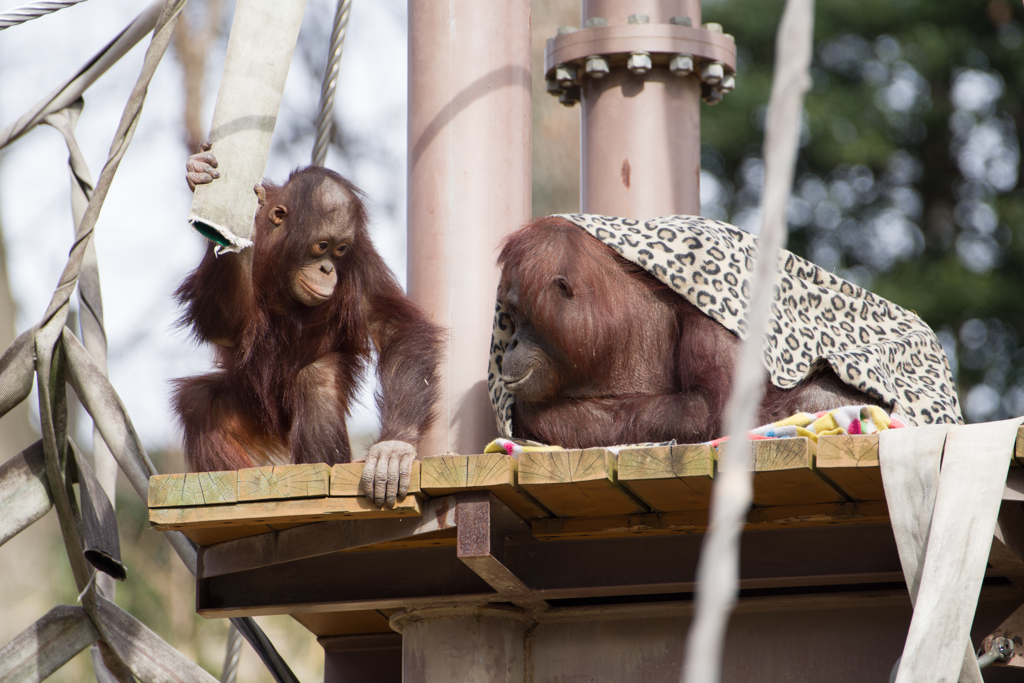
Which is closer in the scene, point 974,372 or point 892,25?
point 974,372

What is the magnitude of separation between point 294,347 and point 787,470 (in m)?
1.18

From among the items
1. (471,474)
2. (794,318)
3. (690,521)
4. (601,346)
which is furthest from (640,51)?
(471,474)

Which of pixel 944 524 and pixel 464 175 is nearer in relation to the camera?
pixel 944 524

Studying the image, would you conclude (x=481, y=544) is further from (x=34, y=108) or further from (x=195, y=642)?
(x=195, y=642)

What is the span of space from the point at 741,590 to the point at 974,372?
6.80 metres

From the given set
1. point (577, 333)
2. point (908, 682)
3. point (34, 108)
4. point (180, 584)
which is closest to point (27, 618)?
point (180, 584)

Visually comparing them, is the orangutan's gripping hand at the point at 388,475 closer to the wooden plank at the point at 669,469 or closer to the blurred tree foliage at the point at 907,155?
the wooden plank at the point at 669,469

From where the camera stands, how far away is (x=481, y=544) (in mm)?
2023

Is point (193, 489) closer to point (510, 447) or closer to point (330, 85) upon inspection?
point (510, 447)

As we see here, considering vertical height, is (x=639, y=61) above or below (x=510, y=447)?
above

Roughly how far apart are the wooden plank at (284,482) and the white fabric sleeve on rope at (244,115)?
37 cm

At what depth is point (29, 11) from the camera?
95.3 inches

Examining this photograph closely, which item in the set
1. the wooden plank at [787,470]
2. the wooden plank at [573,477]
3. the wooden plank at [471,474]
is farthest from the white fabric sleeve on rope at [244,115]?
the wooden plank at [787,470]

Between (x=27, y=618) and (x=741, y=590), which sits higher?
(x=27, y=618)
